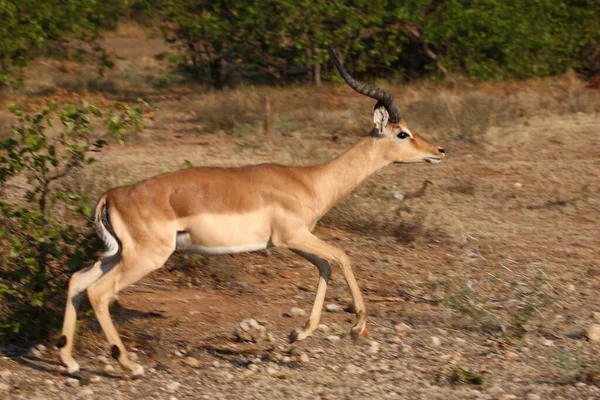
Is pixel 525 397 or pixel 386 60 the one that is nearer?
pixel 525 397

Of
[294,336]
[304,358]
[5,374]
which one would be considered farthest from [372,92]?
[5,374]

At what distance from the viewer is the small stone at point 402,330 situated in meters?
6.84

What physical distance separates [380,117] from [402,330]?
1.48 meters

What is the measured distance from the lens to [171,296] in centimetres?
756

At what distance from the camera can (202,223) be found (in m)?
6.12

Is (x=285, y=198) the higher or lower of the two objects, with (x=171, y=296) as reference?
higher

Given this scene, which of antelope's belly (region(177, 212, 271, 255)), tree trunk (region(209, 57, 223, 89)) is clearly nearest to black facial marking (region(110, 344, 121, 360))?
antelope's belly (region(177, 212, 271, 255))

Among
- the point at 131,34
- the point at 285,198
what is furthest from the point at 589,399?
the point at 131,34

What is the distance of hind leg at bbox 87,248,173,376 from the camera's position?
594 centimetres

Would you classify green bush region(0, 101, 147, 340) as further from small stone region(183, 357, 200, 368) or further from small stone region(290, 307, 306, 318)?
small stone region(290, 307, 306, 318)

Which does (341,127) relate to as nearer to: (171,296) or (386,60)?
(386,60)

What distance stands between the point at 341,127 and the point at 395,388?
28.3ft

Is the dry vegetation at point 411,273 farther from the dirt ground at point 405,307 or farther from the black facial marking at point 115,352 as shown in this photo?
the black facial marking at point 115,352

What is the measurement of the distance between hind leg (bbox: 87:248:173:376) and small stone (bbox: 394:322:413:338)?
180 centimetres
